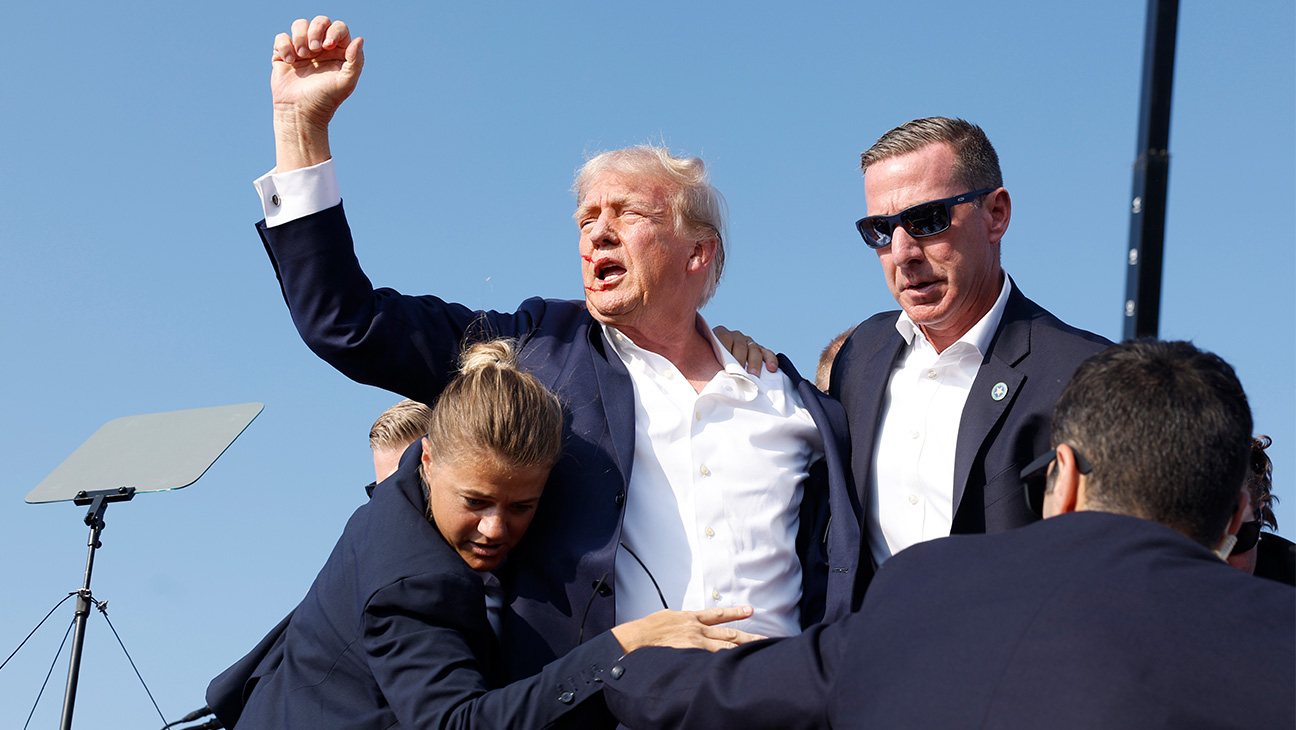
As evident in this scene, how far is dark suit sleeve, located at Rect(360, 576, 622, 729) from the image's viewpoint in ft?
9.62

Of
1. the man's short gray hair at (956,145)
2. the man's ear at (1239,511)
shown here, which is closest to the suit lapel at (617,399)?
the man's short gray hair at (956,145)

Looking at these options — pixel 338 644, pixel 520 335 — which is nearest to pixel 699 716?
pixel 338 644

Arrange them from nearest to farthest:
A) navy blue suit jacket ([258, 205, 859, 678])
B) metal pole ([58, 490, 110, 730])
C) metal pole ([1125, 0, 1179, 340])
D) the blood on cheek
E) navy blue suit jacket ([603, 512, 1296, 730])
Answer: navy blue suit jacket ([603, 512, 1296, 730]), metal pole ([1125, 0, 1179, 340]), navy blue suit jacket ([258, 205, 859, 678]), the blood on cheek, metal pole ([58, 490, 110, 730])

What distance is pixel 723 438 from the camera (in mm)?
3770

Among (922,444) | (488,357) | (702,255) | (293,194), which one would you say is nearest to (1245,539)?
(922,444)

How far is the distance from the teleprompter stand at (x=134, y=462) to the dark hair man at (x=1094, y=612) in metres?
4.16

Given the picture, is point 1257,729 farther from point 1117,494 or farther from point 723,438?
point 723,438

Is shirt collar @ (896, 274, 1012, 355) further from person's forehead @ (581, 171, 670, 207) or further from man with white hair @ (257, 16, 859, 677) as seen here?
person's forehead @ (581, 171, 670, 207)

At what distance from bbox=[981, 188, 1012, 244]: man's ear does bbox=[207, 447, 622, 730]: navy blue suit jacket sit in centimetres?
198

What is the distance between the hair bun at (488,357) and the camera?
11.3 ft

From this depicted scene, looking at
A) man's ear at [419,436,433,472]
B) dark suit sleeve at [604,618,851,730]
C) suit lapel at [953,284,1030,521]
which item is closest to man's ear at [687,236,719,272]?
suit lapel at [953,284,1030,521]

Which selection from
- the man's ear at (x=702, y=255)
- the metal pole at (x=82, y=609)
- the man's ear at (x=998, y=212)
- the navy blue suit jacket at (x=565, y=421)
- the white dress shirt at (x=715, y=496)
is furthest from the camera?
the metal pole at (x=82, y=609)

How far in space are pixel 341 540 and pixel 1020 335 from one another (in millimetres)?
2122

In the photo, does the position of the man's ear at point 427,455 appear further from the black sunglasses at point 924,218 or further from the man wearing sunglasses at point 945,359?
the black sunglasses at point 924,218
